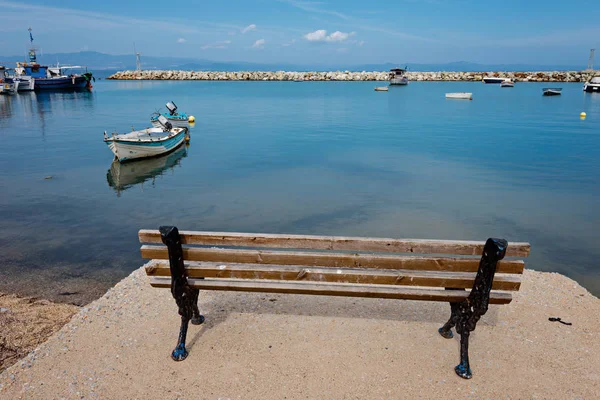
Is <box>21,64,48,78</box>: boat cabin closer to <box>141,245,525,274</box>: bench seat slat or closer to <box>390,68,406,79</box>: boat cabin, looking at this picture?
<box>390,68,406,79</box>: boat cabin

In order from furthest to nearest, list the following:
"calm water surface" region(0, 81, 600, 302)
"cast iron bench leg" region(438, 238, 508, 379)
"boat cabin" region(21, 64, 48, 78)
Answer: "boat cabin" region(21, 64, 48, 78) → "calm water surface" region(0, 81, 600, 302) → "cast iron bench leg" region(438, 238, 508, 379)

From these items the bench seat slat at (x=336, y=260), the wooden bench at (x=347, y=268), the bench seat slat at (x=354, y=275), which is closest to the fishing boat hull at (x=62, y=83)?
the wooden bench at (x=347, y=268)

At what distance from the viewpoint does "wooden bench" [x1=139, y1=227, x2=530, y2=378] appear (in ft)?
12.5

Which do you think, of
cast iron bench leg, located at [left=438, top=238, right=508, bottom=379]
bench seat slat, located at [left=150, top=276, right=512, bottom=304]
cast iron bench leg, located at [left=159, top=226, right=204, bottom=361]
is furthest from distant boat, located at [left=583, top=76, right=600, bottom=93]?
cast iron bench leg, located at [left=159, top=226, right=204, bottom=361]

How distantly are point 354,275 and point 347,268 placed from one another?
25 cm

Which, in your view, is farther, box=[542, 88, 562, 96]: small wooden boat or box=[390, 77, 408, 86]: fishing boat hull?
box=[390, 77, 408, 86]: fishing boat hull

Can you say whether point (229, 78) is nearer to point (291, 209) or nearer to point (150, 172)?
point (150, 172)

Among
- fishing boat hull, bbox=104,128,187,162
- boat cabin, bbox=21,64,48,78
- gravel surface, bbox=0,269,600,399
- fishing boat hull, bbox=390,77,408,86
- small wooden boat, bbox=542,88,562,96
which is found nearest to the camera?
gravel surface, bbox=0,269,600,399

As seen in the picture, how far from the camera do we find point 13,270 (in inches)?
354

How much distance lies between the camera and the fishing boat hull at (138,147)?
21156 mm

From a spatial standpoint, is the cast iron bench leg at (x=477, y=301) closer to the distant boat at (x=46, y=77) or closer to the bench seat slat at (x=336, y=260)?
the bench seat slat at (x=336, y=260)

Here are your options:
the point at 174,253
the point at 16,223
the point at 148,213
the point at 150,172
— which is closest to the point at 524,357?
the point at 174,253

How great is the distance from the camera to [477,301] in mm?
3963

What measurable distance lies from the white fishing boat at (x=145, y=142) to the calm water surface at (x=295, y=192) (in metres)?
0.66
